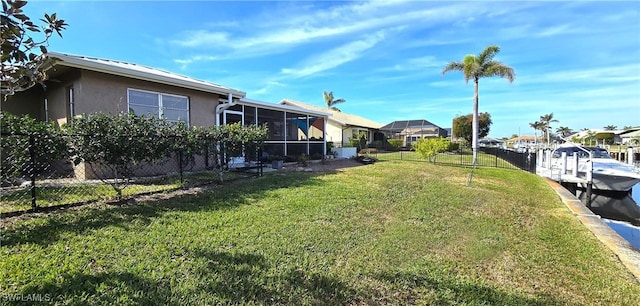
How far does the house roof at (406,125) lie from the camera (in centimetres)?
3772

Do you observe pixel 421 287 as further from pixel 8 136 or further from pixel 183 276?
pixel 8 136

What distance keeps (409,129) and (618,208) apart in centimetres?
2785

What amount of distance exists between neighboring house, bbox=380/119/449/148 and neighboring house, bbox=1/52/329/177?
2663 centimetres

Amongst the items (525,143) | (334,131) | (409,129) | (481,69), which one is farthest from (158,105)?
(525,143)

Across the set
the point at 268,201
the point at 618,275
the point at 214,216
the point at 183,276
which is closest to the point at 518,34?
the point at 618,275

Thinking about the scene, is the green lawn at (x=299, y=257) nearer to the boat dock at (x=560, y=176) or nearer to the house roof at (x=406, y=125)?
the boat dock at (x=560, y=176)

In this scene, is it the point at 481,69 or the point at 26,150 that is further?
the point at 481,69

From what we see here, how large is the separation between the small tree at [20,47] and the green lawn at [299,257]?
6.21 ft

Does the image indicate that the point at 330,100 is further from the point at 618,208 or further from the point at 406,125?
the point at 618,208

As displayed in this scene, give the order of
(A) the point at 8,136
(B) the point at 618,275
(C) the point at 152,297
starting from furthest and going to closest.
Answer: (A) the point at 8,136 < (B) the point at 618,275 < (C) the point at 152,297

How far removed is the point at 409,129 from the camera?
130ft

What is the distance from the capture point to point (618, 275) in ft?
12.8

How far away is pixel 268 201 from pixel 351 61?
1657 cm

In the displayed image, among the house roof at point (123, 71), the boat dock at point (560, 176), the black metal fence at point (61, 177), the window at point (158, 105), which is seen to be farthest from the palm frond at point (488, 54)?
the window at point (158, 105)
